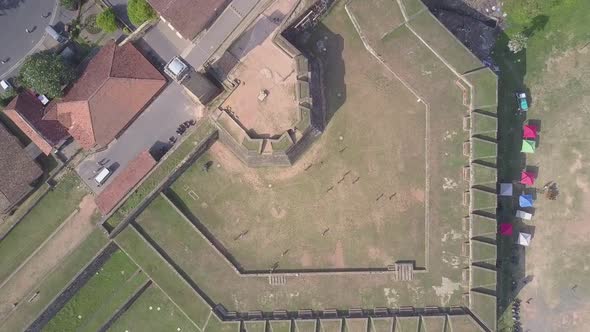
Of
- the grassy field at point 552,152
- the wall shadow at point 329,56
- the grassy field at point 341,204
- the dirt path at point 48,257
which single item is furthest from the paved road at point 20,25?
the grassy field at point 552,152

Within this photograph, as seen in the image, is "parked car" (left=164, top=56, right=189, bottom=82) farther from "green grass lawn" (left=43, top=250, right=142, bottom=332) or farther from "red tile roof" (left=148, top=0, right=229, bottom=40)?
"green grass lawn" (left=43, top=250, right=142, bottom=332)

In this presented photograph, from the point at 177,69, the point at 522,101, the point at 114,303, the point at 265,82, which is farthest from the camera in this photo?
the point at 114,303

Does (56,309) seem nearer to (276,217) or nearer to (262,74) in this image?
(276,217)

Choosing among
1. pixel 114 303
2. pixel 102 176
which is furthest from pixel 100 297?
pixel 102 176

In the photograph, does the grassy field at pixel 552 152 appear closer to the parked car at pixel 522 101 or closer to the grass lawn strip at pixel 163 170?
the parked car at pixel 522 101

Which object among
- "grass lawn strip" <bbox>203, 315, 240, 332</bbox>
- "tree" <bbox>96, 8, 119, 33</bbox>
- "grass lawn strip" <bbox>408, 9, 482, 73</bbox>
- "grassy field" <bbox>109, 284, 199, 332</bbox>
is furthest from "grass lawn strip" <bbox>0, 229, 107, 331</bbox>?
"grass lawn strip" <bbox>408, 9, 482, 73</bbox>

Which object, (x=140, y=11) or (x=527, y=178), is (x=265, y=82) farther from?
(x=527, y=178)
